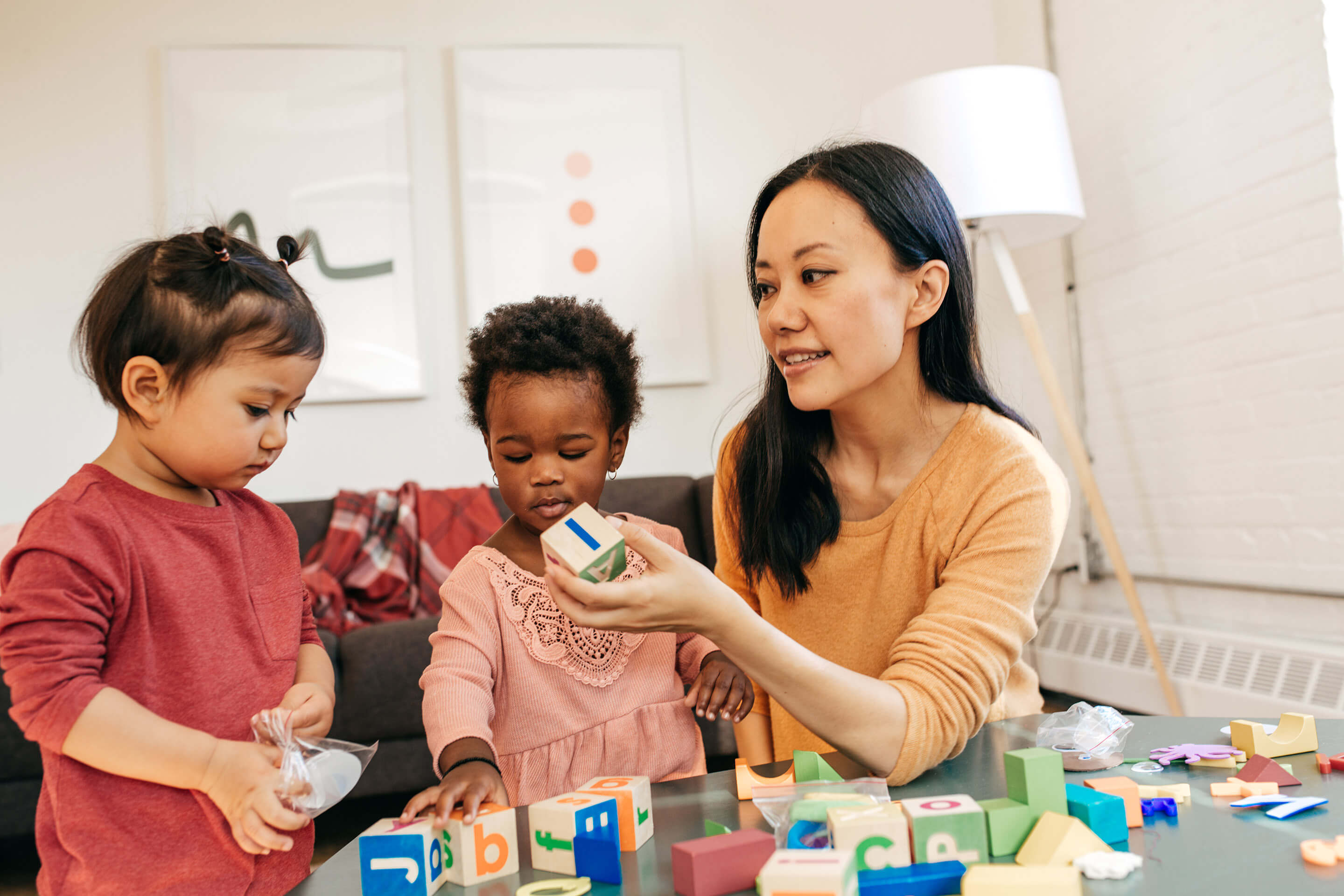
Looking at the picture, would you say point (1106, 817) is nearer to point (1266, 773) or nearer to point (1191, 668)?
point (1266, 773)

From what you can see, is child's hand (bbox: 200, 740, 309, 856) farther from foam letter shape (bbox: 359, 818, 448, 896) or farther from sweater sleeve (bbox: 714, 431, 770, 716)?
sweater sleeve (bbox: 714, 431, 770, 716)

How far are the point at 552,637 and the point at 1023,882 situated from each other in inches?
25.5

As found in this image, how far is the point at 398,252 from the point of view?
10.6 feet

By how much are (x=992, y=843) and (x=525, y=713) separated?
1.94 ft

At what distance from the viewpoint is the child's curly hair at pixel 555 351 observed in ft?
3.74

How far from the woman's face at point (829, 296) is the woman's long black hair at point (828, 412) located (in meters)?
0.03

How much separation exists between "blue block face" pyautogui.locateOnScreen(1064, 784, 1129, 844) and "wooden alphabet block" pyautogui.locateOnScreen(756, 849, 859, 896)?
185 millimetres

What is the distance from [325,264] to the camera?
3182 mm

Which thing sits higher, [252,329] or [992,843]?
[252,329]

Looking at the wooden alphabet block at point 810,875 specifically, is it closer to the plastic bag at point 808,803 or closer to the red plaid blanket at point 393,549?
the plastic bag at point 808,803

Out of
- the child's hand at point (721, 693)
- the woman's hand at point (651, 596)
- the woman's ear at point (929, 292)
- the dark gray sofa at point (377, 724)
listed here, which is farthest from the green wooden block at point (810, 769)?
the dark gray sofa at point (377, 724)

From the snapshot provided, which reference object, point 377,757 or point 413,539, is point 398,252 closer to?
point 413,539

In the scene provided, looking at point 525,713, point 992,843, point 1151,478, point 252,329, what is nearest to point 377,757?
point 525,713

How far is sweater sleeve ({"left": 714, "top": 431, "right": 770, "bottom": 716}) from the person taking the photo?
4.24ft
